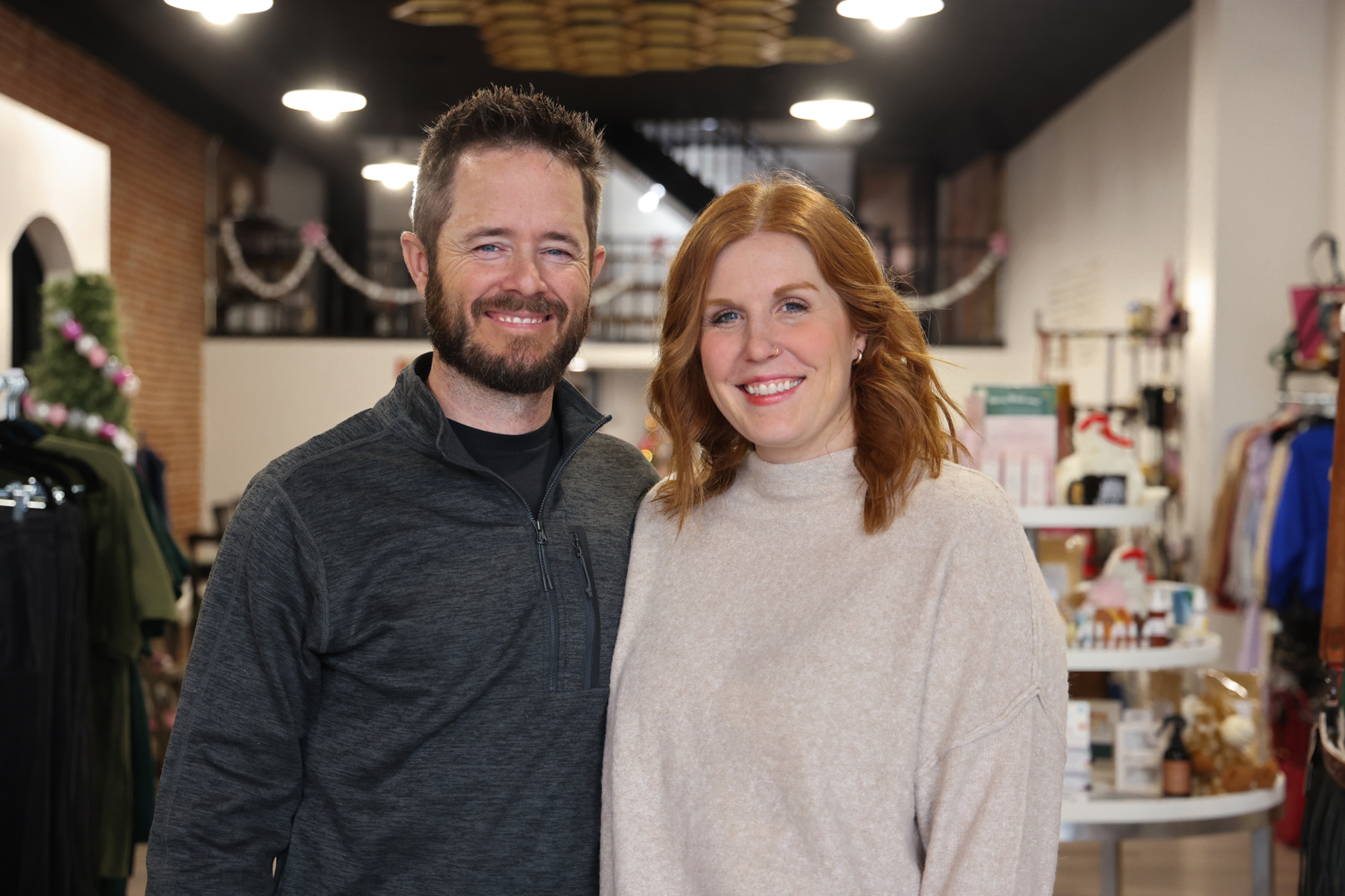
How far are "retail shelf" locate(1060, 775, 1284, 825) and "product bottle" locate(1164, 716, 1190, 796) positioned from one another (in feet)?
0.07

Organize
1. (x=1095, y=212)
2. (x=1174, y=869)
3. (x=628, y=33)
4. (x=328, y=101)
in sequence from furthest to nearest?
(x=1095, y=212), (x=628, y=33), (x=328, y=101), (x=1174, y=869)

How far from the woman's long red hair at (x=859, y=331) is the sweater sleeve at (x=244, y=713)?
542 millimetres

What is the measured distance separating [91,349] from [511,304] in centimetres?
296

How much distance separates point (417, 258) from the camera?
1.80 m

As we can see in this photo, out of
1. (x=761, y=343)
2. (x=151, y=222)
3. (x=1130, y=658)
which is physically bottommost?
(x=1130, y=658)

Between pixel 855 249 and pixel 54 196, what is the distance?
473 cm

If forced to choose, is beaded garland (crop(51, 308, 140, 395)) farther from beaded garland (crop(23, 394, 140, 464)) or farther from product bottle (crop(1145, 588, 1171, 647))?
product bottle (crop(1145, 588, 1171, 647))

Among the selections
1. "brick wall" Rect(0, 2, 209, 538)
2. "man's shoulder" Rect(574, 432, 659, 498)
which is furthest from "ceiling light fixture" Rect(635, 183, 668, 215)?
"man's shoulder" Rect(574, 432, 659, 498)

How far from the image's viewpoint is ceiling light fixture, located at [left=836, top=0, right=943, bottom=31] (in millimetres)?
4891

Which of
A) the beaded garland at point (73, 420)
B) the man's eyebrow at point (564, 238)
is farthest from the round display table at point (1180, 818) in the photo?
the beaded garland at point (73, 420)

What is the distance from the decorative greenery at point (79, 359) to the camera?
13.4 feet

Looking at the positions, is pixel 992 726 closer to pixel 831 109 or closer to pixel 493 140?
pixel 493 140

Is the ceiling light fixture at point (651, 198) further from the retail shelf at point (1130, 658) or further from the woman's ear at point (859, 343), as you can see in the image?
the woman's ear at point (859, 343)

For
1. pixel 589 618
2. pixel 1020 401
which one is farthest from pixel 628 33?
pixel 589 618
